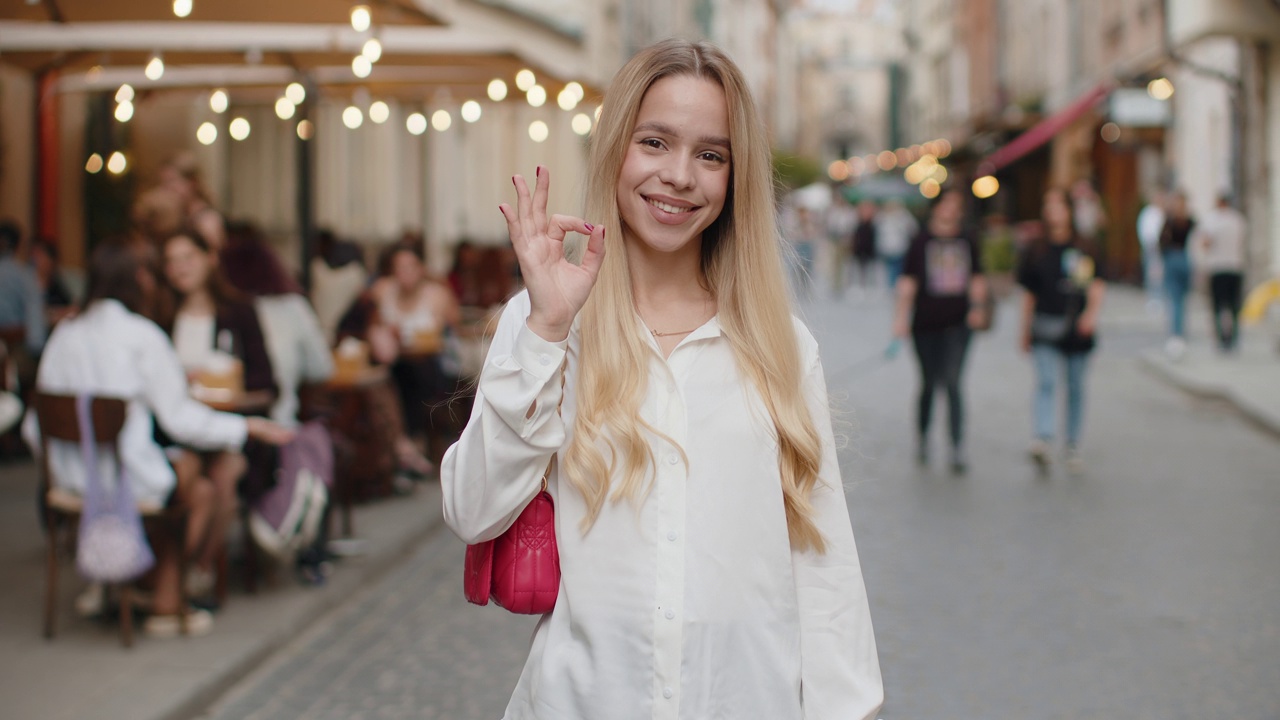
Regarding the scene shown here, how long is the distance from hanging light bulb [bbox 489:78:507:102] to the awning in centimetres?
Result: 1773

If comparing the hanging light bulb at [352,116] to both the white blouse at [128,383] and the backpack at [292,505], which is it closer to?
the backpack at [292,505]

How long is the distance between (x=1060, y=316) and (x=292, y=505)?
5626 millimetres

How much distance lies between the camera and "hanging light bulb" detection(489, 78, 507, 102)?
41.6 ft

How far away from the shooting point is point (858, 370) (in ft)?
52.6

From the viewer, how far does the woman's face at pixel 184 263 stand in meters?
6.45

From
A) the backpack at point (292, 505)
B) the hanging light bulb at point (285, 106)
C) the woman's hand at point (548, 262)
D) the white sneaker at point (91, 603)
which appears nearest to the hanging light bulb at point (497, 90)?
the hanging light bulb at point (285, 106)

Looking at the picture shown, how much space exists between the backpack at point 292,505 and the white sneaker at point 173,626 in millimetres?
550

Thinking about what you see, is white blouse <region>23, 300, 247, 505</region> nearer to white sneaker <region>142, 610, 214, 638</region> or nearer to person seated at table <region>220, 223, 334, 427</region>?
white sneaker <region>142, 610, 214, 638</region>

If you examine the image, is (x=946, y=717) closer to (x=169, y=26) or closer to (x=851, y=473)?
(x=851, y=473)

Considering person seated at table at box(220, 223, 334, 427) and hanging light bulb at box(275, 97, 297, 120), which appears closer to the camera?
person seated at table at box(220, 223, 334, 427)

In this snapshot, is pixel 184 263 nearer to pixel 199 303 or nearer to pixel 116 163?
pixel 199 303

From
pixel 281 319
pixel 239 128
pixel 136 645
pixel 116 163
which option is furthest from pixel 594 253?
pixel 239 128

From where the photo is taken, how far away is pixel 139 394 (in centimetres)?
576

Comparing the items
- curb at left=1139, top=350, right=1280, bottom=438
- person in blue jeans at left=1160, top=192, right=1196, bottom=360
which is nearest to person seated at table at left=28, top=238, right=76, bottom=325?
curb at left=1139, top=350, right=1280, bottom=438
